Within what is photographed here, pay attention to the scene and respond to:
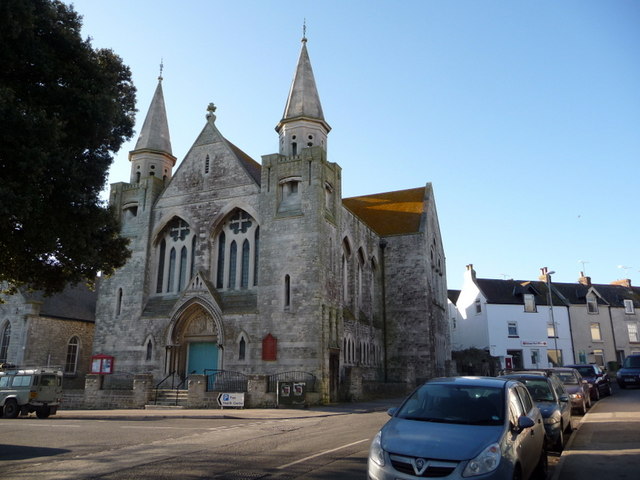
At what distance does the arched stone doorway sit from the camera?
27016 mm

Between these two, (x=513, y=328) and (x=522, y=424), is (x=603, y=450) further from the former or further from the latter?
(x=513, y=328)

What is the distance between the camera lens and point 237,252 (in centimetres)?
2833

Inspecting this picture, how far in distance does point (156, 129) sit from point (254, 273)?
12.6 metres

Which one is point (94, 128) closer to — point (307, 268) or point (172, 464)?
point (172, 464)

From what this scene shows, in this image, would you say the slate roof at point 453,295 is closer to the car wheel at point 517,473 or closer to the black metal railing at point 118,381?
the black metal railing at point 118,381

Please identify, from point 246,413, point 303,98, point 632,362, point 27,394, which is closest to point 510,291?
point 632,362

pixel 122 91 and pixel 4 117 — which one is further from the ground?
pixel 122 91

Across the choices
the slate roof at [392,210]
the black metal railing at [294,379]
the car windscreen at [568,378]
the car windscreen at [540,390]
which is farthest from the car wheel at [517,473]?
the slate roof at [392,210]

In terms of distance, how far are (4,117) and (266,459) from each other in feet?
28.4

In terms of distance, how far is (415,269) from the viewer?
35156 millimetres

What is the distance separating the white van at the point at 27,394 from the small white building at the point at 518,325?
116 ft

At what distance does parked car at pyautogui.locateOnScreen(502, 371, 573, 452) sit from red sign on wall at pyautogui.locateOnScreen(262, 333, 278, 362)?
13986mm

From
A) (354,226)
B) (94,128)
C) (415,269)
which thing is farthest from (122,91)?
(415,269)

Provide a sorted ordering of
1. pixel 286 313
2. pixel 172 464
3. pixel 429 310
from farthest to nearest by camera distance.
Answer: pixel 429 310 → pixel 286 313 → pixel 172 464
